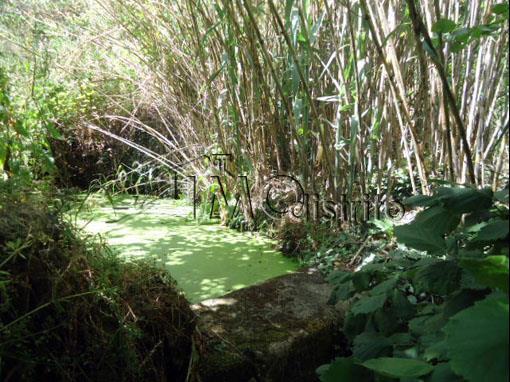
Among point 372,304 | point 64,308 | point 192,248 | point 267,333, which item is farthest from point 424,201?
point 192,248

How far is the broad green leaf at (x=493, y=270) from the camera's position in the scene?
0.47 meters

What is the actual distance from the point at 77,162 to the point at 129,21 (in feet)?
5.36

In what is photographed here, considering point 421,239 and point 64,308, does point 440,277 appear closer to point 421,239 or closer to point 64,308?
point 421,239

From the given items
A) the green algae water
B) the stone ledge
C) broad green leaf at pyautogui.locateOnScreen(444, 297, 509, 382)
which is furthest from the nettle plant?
the green algae water

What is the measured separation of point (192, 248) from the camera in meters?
2.78

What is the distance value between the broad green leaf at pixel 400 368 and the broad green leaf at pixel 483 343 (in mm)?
253

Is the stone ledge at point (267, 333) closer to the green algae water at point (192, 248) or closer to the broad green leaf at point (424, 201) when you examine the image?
the green algae water at point (192, 248)

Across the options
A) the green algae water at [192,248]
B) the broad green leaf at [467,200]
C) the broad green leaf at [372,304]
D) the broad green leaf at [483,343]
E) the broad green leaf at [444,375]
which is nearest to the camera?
the broad green leaf at [483,343]

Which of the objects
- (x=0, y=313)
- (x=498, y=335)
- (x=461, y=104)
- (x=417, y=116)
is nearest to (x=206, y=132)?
(x=417, y=116)

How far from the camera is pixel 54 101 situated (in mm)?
3893

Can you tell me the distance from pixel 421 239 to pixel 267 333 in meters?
0.98

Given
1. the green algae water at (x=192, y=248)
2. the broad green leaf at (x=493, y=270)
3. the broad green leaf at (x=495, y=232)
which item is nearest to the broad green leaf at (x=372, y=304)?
the broad green leaf at (x=495, y=232)

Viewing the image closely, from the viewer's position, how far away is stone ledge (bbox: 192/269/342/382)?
1.62 metres

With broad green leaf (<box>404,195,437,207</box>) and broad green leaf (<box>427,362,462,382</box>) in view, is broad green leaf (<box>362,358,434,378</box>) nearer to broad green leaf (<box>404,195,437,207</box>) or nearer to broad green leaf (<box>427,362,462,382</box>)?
broad green leaf (<box>427,362,462,382</box>)
